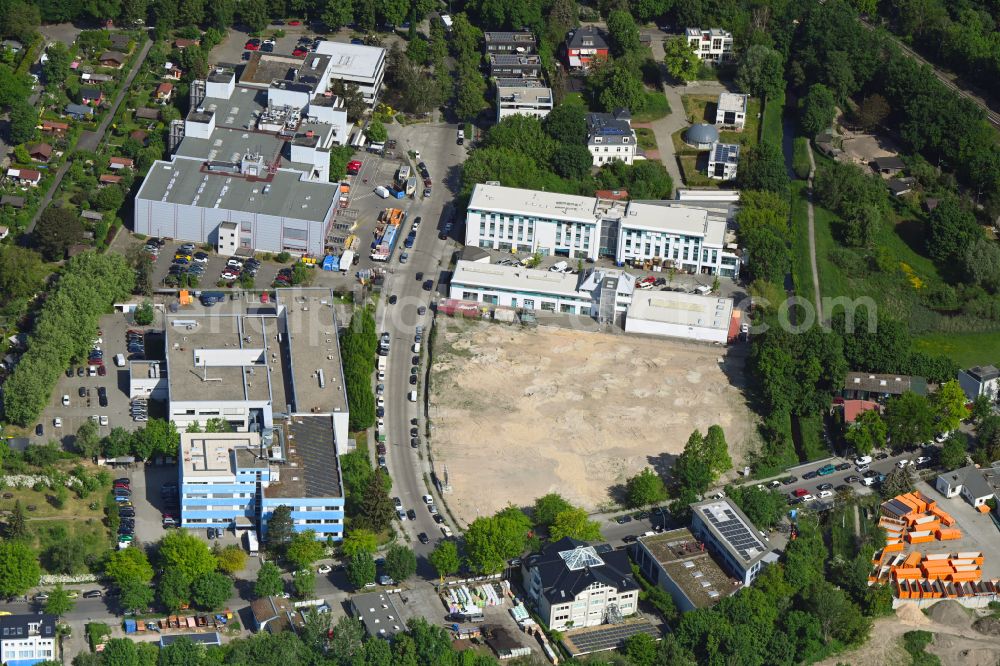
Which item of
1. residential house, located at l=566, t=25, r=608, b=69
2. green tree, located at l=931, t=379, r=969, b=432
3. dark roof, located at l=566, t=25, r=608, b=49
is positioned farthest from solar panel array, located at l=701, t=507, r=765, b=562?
dark roof, located at l=566, t=25, r=608, b=49

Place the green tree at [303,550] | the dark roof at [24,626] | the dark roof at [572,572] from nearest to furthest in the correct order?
the dark roof at [24,626], the dark roof at [572,572], the green tree at [303,550]

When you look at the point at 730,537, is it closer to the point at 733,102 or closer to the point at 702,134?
the point at 702,134

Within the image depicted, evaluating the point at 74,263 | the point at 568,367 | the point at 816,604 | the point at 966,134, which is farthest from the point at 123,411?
the point at 966,134

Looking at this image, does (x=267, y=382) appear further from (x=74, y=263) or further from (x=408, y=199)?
(x=408, y=199)

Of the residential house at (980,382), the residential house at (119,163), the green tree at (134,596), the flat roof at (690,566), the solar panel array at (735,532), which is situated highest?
the residential house at (119,163)

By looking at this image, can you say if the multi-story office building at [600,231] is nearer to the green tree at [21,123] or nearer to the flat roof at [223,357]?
the flat roof at [223,357]

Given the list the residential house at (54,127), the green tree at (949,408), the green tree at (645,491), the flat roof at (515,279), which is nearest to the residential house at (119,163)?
the residential house at (54,127)
